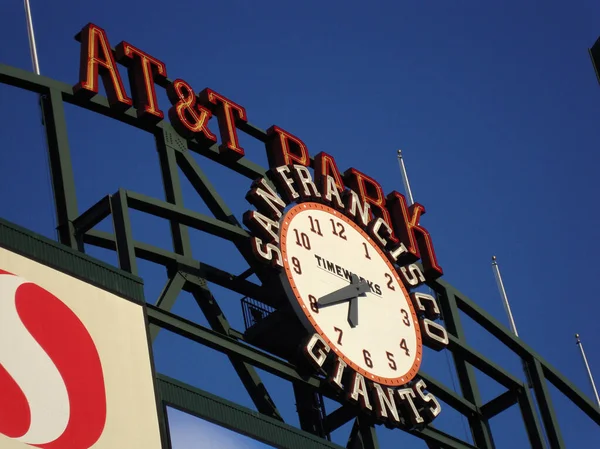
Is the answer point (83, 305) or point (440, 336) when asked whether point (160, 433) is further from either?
point (440, 336)

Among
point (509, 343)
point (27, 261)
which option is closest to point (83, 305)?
point (27, 261)

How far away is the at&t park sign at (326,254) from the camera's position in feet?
79.1

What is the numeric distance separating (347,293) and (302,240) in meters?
1.24

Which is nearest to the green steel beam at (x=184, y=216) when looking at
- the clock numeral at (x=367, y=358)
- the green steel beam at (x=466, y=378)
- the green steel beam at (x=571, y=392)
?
the clock numeral at (x=367, y=358)

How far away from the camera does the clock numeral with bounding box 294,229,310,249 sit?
25.0 metres

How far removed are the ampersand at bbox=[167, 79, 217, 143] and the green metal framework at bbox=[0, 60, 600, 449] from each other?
0.21 m

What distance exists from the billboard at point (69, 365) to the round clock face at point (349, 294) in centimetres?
636

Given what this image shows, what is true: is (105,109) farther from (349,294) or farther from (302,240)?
(349,294)

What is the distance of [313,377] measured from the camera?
23.5 meters

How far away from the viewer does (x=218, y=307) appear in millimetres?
24188

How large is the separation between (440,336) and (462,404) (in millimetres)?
1536

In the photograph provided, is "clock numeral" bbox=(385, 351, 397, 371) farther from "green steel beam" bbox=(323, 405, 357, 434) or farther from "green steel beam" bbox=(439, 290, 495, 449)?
"green steel beam" bbox=(439, 290, 495, 449)

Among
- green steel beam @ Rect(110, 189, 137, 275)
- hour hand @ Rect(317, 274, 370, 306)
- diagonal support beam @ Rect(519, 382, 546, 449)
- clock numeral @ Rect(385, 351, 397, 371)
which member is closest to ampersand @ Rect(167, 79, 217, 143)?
hour hand @ Rect(317, 274, 370, 306)

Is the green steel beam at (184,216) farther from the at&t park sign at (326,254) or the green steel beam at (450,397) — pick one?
the green steel beam at (450,397)
